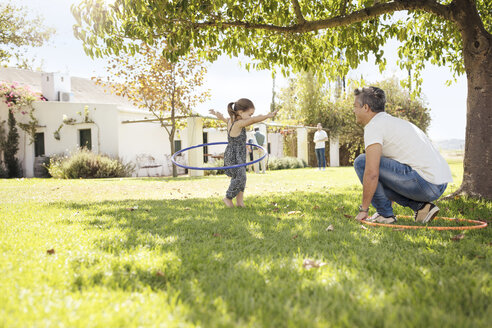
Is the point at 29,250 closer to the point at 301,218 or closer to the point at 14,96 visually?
the point at 301,218

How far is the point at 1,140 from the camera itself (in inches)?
732

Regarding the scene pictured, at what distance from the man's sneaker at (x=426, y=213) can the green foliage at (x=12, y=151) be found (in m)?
19.8

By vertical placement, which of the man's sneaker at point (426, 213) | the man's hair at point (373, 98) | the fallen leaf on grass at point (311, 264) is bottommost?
the fallen leaf on grass at point (311, 264)

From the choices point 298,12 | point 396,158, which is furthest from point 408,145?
point 298,12

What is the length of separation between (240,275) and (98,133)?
1657 cm

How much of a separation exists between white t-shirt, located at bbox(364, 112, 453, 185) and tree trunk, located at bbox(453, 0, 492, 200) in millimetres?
2094

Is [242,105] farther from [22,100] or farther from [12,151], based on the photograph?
[12,151]

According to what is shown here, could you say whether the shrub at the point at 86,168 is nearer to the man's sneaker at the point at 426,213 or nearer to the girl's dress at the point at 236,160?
the girl's dress at the point at 236,160

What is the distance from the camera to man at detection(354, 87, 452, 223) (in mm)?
3516

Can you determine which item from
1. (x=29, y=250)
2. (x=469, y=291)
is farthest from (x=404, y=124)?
(x=29, y=250)

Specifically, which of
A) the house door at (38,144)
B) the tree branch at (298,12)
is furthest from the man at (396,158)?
the house door at (38,144)

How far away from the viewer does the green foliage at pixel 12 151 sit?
18406 millimetres

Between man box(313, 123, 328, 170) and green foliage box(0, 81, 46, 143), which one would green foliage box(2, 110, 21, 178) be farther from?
man box(313, 123, 328, 170)

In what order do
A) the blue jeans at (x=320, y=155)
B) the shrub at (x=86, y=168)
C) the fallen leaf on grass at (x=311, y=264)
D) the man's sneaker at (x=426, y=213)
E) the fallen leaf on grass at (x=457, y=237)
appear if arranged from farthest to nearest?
the blue jeans at (x=320, y=155)
the shrub at (x=86, y=168)
the man's sneaker at (x=426, y=213)
the fallen leaf on grass at (x=457, y=237)
the fallen leaf on grass at (x=311, y=264)
